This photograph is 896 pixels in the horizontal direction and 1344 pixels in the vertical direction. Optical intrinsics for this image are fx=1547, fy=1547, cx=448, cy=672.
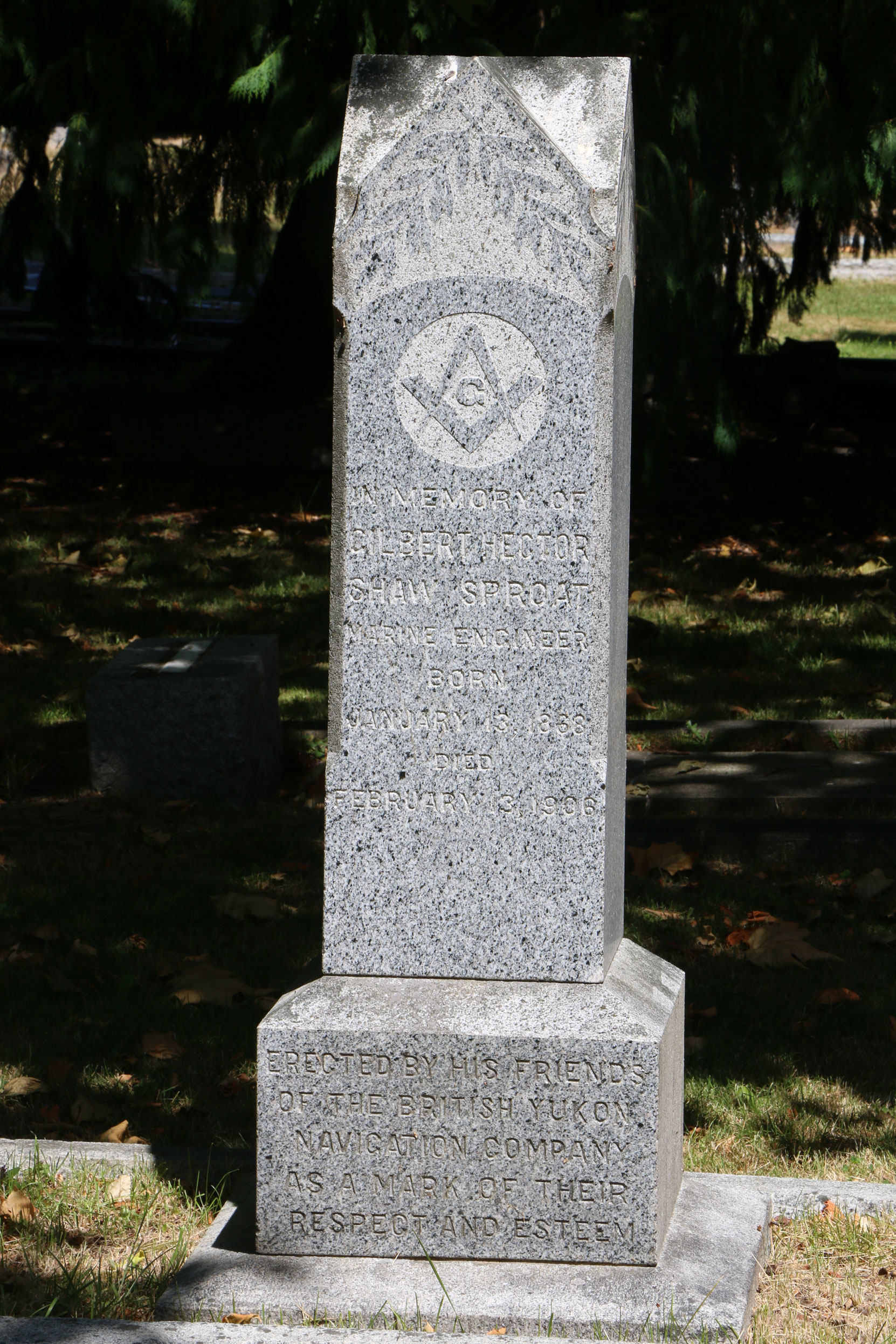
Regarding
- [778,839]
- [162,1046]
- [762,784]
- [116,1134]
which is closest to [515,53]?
[762,784]

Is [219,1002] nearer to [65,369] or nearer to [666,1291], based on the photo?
[666,1291]

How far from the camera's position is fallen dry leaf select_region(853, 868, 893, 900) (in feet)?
18.2

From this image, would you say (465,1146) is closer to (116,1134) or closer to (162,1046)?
(116,1134)

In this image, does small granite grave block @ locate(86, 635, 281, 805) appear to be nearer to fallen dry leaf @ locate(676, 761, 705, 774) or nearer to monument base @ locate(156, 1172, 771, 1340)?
fallen dry leaf @ locate(676, 761, 705, 774)

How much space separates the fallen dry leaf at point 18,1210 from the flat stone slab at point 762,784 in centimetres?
325

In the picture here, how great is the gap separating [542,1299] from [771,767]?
376 centimetres

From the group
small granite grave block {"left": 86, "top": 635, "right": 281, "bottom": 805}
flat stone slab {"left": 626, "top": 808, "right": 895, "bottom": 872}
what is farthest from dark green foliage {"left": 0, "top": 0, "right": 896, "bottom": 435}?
flat stone slab {"left": 626, "top": 808, "right": 895, "bottom": 872}

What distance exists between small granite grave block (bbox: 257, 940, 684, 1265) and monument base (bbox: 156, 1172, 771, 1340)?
5 centimetres

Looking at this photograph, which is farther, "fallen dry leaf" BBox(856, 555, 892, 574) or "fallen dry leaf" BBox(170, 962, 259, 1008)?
Result: "fallen dry leaf" BBox(856, 555, 892, 574)

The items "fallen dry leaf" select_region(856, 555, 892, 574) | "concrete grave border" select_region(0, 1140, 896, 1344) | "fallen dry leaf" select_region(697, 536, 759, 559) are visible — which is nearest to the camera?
"concrete grave border" select_region(0, 1140, 896, 1344)

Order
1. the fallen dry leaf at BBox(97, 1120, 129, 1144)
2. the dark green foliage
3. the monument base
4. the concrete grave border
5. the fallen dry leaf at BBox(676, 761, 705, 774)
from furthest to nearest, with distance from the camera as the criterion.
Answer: the dark green foliage → the fallen dry leaf at BBox(676, 761, 705, 774) → the fallen dry leaf at BBox(97, 1120, 129, 1144) → the monument base → the concrete grave border

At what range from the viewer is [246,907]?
5465 mm

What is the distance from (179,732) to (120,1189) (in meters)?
3.23

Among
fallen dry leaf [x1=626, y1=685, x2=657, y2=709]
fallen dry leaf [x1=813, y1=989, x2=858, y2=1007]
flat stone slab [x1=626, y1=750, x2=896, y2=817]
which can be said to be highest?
fallen dry leaf [x1=626, y1=685, x2=657, y2=709]
